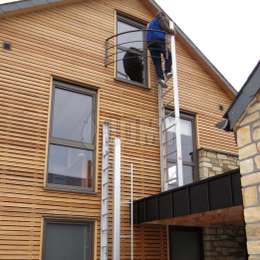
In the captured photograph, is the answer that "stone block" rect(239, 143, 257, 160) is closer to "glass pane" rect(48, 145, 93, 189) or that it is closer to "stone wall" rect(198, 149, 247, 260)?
"glass pane" rect(48, 145, 93, 189)

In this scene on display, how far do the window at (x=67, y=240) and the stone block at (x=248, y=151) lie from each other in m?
4.34

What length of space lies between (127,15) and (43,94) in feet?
12.0

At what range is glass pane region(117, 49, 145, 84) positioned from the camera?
1024 centimetres

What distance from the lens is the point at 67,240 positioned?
7.94m

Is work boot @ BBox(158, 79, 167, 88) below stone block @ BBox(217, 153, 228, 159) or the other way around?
the other way around

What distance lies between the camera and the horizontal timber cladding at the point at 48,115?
7.64m

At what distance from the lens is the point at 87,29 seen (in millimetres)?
9875

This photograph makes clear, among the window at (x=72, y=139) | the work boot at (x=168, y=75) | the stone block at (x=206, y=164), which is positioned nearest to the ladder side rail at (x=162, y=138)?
the work boot at (x=168, y=75)

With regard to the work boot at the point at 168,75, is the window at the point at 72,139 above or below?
below

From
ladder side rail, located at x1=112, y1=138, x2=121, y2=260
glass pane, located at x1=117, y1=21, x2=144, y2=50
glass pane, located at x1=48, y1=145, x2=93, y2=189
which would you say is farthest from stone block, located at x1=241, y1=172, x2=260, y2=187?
glass pane, located at x1=117, y1=21, x2=144, y2=50

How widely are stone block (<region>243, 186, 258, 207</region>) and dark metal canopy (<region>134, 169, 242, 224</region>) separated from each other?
118 centimetres

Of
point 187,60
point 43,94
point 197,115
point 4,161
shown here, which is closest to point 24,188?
point 4,161

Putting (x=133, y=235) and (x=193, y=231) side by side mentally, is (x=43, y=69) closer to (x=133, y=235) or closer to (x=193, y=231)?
(x=133, y=235)

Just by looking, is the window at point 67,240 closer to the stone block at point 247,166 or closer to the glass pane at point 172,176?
the glass pane at point 172,176
